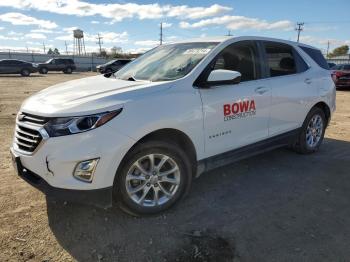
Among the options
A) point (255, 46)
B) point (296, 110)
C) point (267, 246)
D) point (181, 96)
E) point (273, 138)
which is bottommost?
point (267, 246)

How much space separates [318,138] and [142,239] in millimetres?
3957

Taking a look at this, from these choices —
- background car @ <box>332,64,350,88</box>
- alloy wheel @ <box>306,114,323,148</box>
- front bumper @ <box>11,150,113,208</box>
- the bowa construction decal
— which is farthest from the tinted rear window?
background car @ <box>332,64,350,88</box>

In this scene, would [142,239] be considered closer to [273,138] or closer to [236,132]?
[236,132]

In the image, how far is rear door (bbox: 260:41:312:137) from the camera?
15.3 feet

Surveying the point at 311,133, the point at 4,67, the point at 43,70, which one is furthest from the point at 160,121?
the point at 43,70

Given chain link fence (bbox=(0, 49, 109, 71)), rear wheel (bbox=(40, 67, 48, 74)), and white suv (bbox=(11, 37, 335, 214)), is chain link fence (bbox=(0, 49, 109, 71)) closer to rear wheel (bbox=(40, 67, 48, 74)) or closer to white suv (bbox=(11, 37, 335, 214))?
rear wheel (bbox=(40, 67, 48, 74))

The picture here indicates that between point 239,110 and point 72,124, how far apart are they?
2.00 metres

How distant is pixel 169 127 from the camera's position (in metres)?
3.41

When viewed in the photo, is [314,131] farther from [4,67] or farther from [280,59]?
[4,67]

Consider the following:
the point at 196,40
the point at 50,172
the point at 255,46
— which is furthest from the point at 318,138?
the point at 50,172

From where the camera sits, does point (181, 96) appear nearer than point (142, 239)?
No

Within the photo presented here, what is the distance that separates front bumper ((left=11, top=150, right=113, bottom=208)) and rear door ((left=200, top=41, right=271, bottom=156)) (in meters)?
1.28

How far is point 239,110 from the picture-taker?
4.09 meters

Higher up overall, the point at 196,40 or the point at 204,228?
the point at 196,40
